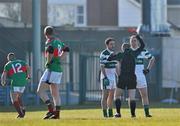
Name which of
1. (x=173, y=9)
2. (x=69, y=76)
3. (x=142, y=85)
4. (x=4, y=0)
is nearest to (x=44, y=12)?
(x=4, y=0)

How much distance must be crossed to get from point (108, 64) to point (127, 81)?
128cm

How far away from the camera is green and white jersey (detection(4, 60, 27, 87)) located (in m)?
23.7

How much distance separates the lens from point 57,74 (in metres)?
19.6

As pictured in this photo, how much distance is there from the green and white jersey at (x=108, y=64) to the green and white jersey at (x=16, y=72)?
122 inches

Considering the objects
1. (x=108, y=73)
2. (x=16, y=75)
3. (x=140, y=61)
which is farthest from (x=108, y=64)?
(x=16, y=75)

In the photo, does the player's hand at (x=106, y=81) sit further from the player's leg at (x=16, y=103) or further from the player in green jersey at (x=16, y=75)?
Answer: the player in green jersey at (x=16, y=75)

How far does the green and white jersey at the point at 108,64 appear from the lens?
21.6 m

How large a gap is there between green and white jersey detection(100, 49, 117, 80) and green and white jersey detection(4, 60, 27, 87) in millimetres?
3099

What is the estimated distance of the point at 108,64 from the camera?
21719 millimetres

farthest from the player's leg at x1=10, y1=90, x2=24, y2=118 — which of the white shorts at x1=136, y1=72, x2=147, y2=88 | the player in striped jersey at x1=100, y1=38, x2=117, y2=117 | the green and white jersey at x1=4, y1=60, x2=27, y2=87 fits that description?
the white shorts at x1=136, y1=72, x2=147, y2=88

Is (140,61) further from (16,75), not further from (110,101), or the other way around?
(16,75)

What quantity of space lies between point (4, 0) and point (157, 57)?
1909cm

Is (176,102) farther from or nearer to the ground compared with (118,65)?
nearer to the ground

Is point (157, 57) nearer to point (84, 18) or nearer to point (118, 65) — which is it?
point (118, 65)
